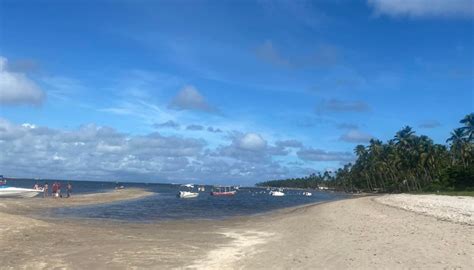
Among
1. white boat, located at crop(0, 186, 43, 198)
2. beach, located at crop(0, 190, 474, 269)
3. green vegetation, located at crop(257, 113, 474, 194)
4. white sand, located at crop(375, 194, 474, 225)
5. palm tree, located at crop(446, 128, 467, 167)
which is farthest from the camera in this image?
palm tree, located at crop(446, 128, 467, 167)

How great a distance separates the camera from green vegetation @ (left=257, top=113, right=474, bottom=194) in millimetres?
87250

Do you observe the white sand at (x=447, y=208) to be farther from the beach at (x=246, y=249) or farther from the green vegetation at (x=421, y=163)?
the green vegetation at (x=421, y=163)

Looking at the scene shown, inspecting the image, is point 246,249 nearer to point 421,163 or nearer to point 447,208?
point 447,208

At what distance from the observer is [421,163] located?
385 ft

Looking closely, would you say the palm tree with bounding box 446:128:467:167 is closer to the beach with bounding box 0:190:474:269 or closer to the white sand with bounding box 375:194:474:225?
the white sand with bounding box 375:194:474:225

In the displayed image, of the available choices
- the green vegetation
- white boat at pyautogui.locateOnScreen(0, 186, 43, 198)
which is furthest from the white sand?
white boat at pyautogui.locateOnScreen(0, 186, 43, 198)

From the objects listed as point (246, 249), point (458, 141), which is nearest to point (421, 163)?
point (458, 141)

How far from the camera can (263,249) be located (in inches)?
767

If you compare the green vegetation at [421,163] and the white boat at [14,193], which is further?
the green vegetation at [421,163]

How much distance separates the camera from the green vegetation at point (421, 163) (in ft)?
286

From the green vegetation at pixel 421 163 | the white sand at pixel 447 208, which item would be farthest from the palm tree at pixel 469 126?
the white sand at pixel 447 208

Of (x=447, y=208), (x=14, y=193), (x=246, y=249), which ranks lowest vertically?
(x=246, y=249)

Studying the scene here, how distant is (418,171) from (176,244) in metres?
116

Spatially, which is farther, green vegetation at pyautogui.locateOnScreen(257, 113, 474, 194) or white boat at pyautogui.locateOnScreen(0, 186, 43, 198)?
green vegetation at pyautogui.locateOnScreen(257, 113, 474, 194)
